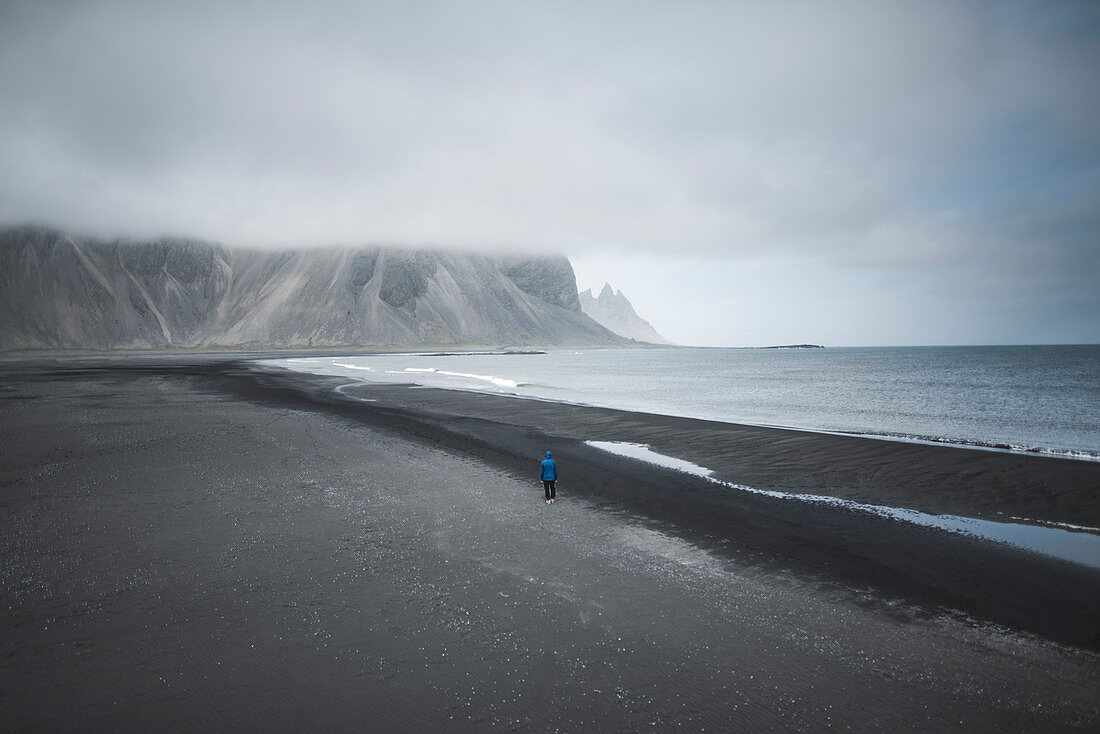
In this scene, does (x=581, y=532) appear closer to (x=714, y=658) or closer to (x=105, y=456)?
(x=714, y=658)

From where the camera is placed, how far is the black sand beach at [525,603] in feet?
18.6

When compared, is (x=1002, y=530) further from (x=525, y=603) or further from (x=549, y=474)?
(x=525, y=603)

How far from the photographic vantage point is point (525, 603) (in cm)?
791

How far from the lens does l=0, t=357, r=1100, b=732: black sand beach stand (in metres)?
5.66

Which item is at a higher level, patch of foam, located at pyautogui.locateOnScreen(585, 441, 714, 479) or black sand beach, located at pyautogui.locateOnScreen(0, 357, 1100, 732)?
patch of foam, located at pyautogui.locateOnScreen(585, 441, 714, 479)

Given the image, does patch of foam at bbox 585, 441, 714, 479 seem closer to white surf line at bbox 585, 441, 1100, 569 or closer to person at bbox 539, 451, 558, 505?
white surf line at bbox 585, 441, 1100, 569

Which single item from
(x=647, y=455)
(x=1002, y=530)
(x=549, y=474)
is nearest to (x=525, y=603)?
(x=549, y=474)

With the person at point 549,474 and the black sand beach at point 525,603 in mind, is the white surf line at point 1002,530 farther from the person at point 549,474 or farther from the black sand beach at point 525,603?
the person at point 549,474

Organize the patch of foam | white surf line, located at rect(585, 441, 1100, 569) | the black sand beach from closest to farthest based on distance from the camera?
the black sand beach < white surf line, located at rect(585, 441, 1100, 569) < the patch of foam

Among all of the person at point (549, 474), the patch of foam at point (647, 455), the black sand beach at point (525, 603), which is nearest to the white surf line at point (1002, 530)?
the black sand beach at point (525, 603)

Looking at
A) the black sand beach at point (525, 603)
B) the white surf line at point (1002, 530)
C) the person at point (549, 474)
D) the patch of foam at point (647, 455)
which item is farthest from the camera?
the patch of foam at point (647, 455)

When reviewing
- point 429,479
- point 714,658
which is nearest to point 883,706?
point 714,658

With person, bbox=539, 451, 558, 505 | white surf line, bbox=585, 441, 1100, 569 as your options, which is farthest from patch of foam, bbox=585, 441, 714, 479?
person, bbox=539, 451, 558, 505

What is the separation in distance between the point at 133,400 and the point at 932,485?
145 ft
